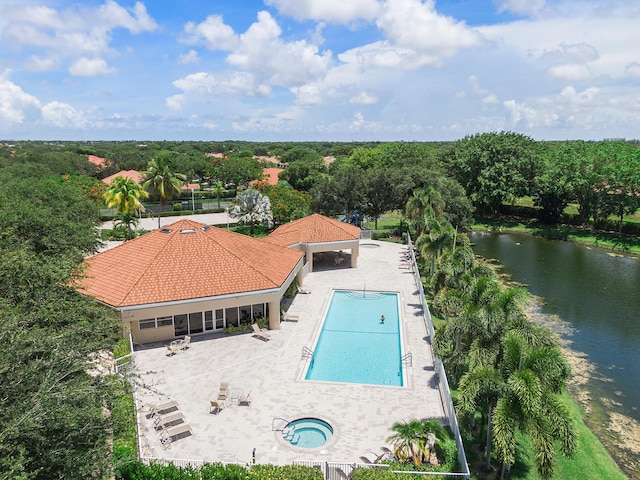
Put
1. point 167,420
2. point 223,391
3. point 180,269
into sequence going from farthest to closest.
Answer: point 180,269 → point 223,391 → point 167,420

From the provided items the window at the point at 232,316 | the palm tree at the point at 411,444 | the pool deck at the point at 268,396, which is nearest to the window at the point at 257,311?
the window at the point at 232,316

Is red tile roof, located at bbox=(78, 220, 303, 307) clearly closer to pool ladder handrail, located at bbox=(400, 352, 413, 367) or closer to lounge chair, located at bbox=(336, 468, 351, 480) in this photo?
pool ladder handrail, located at bbox=(400, 352, 413, 367)

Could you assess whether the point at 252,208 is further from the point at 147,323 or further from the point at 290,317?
the point at 147,323

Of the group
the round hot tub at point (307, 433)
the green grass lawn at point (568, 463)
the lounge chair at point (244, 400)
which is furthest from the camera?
the lounge chair at point (244, 400)

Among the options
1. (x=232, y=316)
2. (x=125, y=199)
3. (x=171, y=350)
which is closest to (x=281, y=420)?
(x=171, y=350)

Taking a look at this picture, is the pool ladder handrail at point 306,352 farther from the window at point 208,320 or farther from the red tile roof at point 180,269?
the window at point 208,320

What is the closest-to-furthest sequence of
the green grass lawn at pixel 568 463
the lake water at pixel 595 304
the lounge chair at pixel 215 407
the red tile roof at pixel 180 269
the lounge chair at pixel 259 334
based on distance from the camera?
the green grass lawn at pixel 568 463
the lounge chair at pixel 215 407
the lake water at pixel 595 304
the red tile roof at pixel 180 269
the lounge chair at pixel 259 334

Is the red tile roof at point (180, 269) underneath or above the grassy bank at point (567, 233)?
above

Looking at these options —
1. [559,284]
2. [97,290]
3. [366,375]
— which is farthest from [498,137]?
[97,290]
